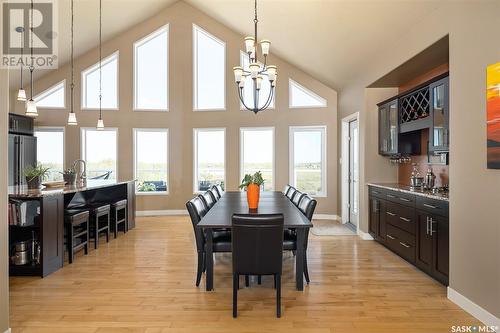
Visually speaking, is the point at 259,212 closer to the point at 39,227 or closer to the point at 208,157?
the point at 39,227

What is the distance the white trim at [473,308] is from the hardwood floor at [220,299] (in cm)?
6

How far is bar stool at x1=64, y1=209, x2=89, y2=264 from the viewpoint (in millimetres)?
3990

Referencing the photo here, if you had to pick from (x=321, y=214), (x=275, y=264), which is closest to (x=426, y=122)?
(x=275, y=264)

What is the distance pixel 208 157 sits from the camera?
747cm

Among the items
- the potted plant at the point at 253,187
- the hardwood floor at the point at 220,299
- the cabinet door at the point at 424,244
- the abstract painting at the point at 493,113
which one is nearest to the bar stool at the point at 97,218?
the hardwood floor at the point at 220,299

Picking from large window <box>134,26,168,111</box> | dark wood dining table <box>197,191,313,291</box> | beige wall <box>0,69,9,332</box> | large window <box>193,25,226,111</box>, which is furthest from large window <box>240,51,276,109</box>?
beige wall <box>0,69,9,332</box>

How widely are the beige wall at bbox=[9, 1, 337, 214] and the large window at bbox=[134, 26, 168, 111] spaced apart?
0.47 ft

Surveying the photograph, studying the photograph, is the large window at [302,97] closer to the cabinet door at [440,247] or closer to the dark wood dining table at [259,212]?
the dark wood dining table at [259,212]

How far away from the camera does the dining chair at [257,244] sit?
246 cm

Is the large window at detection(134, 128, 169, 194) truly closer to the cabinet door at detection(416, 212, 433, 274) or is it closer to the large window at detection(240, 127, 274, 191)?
the large window at detection(240, 127, 274, 191)

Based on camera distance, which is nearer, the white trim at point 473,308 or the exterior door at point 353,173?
the white trim at point 473,308

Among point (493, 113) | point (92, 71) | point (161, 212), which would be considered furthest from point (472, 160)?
point (92, 71)

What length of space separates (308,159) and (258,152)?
45.5 inches

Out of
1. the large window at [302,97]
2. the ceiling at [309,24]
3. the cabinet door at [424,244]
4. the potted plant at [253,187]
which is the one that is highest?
the ceiling at [309,24]
